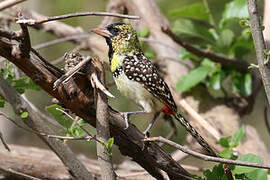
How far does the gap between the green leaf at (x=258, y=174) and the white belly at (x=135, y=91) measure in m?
0.75

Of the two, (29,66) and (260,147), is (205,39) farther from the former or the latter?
(29,66)

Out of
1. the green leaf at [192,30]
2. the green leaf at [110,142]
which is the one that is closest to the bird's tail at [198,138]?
the green leaf at [110,142]

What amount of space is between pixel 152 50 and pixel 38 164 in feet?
5.05

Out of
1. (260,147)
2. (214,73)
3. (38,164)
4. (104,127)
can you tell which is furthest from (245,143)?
(104,127)

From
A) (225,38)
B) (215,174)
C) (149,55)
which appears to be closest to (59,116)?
(215,174)

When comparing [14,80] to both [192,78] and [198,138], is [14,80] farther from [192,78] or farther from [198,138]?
[192,78]

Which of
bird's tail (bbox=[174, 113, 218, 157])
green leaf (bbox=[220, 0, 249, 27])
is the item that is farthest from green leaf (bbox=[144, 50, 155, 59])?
bird's tail (bbox=[174, 113, 218, 157])

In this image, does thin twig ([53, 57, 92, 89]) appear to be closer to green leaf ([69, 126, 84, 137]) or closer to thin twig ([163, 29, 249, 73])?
green leaf ([69, 126, 84, 137])

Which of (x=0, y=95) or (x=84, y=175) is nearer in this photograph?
(x=0, y=95)

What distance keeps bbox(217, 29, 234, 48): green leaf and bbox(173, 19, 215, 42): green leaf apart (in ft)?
0.32

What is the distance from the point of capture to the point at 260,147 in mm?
3408

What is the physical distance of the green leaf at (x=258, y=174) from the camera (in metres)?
2.33

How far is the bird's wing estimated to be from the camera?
2832mm

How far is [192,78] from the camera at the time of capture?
3520 millimetres
